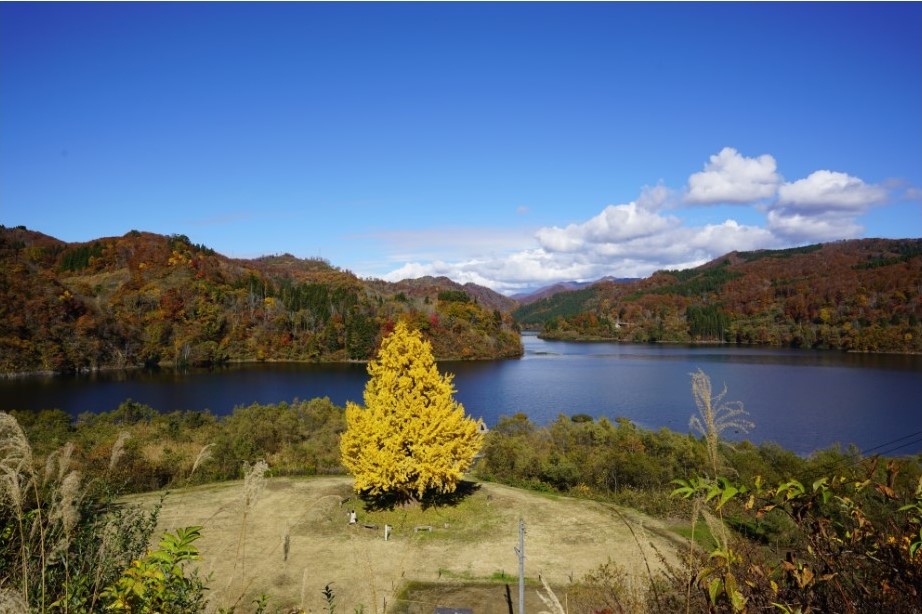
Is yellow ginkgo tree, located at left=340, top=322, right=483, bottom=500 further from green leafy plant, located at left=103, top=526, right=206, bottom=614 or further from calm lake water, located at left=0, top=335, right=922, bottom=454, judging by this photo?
calm lake water, located at left=0, top=335, right=922, bottom=454

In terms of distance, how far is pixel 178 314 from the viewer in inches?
3526

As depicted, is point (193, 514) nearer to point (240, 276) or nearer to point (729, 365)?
point (729, 365)

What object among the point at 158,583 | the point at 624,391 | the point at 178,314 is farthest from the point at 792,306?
the point at 158,583

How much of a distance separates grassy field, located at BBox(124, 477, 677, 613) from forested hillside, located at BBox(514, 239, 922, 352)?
98.9 meters

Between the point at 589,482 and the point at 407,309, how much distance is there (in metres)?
84.0

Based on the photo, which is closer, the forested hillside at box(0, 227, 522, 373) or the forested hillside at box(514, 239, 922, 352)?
the forested hillside at box(0, 227, 522, 373)

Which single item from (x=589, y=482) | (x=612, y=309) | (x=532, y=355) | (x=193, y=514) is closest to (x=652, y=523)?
(x=589, y=482)

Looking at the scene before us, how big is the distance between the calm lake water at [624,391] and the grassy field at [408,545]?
23.4m

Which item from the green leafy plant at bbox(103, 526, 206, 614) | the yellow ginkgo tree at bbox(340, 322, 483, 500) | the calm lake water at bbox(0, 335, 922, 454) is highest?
the green leafy plant at bbox(103, 526, 206, 614)

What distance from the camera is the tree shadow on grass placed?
18.0 meters

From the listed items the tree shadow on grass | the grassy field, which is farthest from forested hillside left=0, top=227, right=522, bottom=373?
the tree shadow on grass

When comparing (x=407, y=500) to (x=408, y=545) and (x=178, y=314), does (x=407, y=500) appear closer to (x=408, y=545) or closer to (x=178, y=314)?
(x=408, y=545)

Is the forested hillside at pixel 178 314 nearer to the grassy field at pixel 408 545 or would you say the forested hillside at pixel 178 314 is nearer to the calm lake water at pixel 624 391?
the calm lake water at pixel 624 391

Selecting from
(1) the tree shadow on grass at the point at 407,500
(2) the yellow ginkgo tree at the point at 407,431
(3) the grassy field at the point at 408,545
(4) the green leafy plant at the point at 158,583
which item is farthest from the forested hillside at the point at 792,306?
(4) the green leafy plant at the point at 158,583
